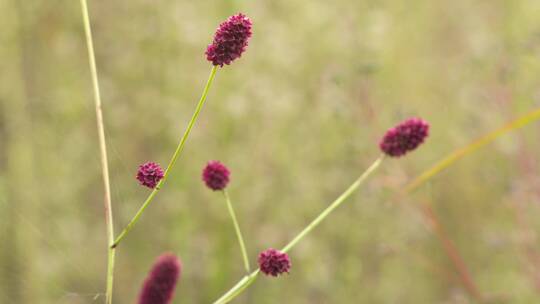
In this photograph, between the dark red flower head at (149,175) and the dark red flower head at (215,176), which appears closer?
the dark red flower head at (149,175)

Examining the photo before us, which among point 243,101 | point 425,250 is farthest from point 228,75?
point 425,250

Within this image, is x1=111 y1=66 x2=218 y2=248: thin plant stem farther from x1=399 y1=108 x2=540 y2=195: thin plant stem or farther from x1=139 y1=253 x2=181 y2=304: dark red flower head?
x1=399 y1=108 x2=540 y2=195: thin plant stem

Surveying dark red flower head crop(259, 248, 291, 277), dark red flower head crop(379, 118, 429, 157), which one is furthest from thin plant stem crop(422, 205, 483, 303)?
dark red flower head crop(259, 248, 291, 277)

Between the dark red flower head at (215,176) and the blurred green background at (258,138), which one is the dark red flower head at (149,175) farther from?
the blurred green background at (258,138)

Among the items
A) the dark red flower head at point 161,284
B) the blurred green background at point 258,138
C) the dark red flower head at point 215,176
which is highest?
the blurred green background at point 258,138

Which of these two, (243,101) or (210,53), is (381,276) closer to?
(243,101)

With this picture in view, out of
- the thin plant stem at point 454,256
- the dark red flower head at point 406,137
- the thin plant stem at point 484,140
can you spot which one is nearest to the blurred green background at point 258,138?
the thin plant stem at point 454,256

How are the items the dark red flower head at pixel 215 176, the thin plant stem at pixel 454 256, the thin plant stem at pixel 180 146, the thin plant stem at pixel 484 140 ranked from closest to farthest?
the thin plant stem at pixel 180 146
the dark red flower head at pixel 215 176
the thin plant stem at pixel 484 140
the thin plant stem at pixel 454 256
